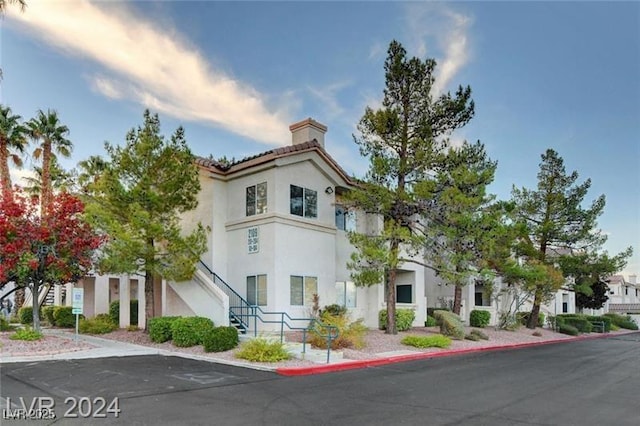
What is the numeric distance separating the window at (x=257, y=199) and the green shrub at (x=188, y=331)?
5.46 m

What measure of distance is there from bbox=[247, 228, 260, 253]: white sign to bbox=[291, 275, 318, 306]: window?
73.6 inches

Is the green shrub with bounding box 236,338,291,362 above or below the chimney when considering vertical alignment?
below

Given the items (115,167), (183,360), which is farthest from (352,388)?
(115,167)

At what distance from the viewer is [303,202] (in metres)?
20.5

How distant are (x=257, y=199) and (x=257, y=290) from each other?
367 centimetres

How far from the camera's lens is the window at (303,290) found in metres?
19.4

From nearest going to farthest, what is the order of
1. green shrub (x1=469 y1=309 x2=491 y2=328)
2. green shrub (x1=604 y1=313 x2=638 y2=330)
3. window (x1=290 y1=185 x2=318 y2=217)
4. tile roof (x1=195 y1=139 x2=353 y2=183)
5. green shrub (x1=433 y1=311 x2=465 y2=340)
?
tile roof (x1=195 y1=139 x2=353 y2=183), window (x1=290 y1=185 x2=318 y2=217), green shrub (x1=433 y1=311 x2=465 y2=340), green shrub (x1=469 y1=309 x2=491 y2=328), green shrub (x1=604 y1=313 x2=638 y2=330)


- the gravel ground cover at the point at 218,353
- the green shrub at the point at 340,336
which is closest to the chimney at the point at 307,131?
the gravel ground cover at the point at 218,353

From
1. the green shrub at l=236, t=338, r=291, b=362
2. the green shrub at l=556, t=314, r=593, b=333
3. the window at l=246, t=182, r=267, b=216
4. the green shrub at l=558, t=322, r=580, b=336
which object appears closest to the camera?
the green shrub at l=236, t=338, r=291, b=362

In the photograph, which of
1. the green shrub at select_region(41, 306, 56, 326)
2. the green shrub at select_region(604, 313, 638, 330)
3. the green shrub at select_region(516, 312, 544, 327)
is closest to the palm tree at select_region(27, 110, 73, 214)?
the green shrub at select_region(41, 306, 56, 326)

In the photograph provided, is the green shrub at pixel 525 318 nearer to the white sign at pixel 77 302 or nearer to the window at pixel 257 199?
the window at pixel 257 199

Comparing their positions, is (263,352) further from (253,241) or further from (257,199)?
(257,199)

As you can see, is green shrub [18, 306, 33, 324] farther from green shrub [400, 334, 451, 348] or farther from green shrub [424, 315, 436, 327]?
green shrub [424, 315, 436, 327]

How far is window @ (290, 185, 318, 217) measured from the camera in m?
20.1
